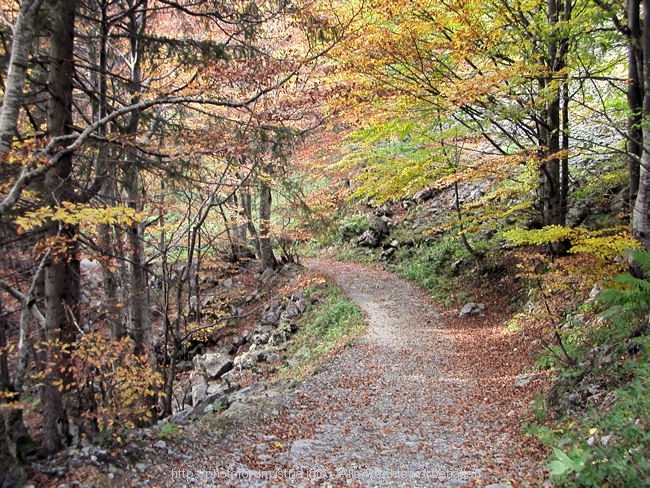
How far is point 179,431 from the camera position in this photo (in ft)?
18.8

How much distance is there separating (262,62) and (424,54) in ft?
Result: 13.7

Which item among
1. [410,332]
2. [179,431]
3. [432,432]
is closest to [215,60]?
[179,431]

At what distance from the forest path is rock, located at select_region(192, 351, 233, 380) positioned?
162 inches

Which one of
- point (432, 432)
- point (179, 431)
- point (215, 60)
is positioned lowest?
point (432, 432)

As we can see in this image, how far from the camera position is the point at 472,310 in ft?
38.9

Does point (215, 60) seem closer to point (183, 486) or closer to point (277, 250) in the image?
point (183, 486)

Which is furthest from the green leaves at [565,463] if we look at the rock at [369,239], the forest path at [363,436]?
the rock at [369,239]

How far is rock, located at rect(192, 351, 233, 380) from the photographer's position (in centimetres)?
1223

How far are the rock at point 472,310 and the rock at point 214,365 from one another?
22.1 ft

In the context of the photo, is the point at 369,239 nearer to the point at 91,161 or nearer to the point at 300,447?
the point at 300,447

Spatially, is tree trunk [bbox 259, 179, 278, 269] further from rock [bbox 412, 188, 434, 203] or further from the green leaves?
the green leaves

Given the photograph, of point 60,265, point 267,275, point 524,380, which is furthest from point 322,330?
point 60,265

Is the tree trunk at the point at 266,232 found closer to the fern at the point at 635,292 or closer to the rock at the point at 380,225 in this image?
the rock at the point at 380,225

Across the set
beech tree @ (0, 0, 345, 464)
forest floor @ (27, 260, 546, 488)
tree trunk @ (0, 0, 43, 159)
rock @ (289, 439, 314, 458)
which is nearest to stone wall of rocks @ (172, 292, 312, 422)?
forest floor @ (27, 260, 546, 488)
